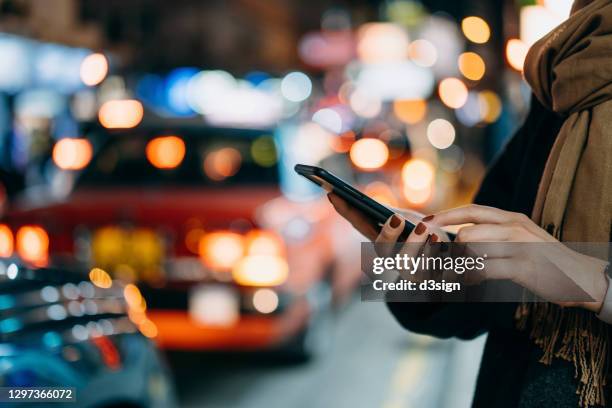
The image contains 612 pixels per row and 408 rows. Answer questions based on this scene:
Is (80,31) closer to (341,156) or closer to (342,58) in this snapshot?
(341,156)

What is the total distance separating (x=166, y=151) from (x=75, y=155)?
2.37 ft

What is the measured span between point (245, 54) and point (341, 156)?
17467mm

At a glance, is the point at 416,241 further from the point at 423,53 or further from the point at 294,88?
the point at 423,53

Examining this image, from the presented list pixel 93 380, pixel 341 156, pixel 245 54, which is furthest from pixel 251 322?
pixel 245 54

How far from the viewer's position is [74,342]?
276cm

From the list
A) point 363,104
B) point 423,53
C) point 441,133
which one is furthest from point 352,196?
point 363,104

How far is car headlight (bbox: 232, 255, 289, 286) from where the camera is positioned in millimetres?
5746

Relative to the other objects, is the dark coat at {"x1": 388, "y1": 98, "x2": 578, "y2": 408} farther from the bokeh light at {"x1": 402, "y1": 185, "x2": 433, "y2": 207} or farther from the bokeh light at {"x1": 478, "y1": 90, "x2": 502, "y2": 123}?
the bokeh light at {"x1": 402, "y1": 185, "x2": 433, "y2": 207}

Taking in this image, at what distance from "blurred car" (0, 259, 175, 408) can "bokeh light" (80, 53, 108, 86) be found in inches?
370

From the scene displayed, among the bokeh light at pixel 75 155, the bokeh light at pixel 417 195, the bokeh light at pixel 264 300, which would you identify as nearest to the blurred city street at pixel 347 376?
the bokeh light at pixel 264 300

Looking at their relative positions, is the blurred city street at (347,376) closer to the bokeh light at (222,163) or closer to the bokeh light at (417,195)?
the bokeh light at (222,163)

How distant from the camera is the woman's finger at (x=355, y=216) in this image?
70.6 inches

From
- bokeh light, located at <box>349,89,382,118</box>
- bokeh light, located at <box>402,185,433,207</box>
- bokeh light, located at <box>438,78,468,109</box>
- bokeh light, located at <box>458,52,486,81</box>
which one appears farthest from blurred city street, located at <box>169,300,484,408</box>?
bokeh light, located at <box>349,89,382,118</box>

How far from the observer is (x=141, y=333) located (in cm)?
339
